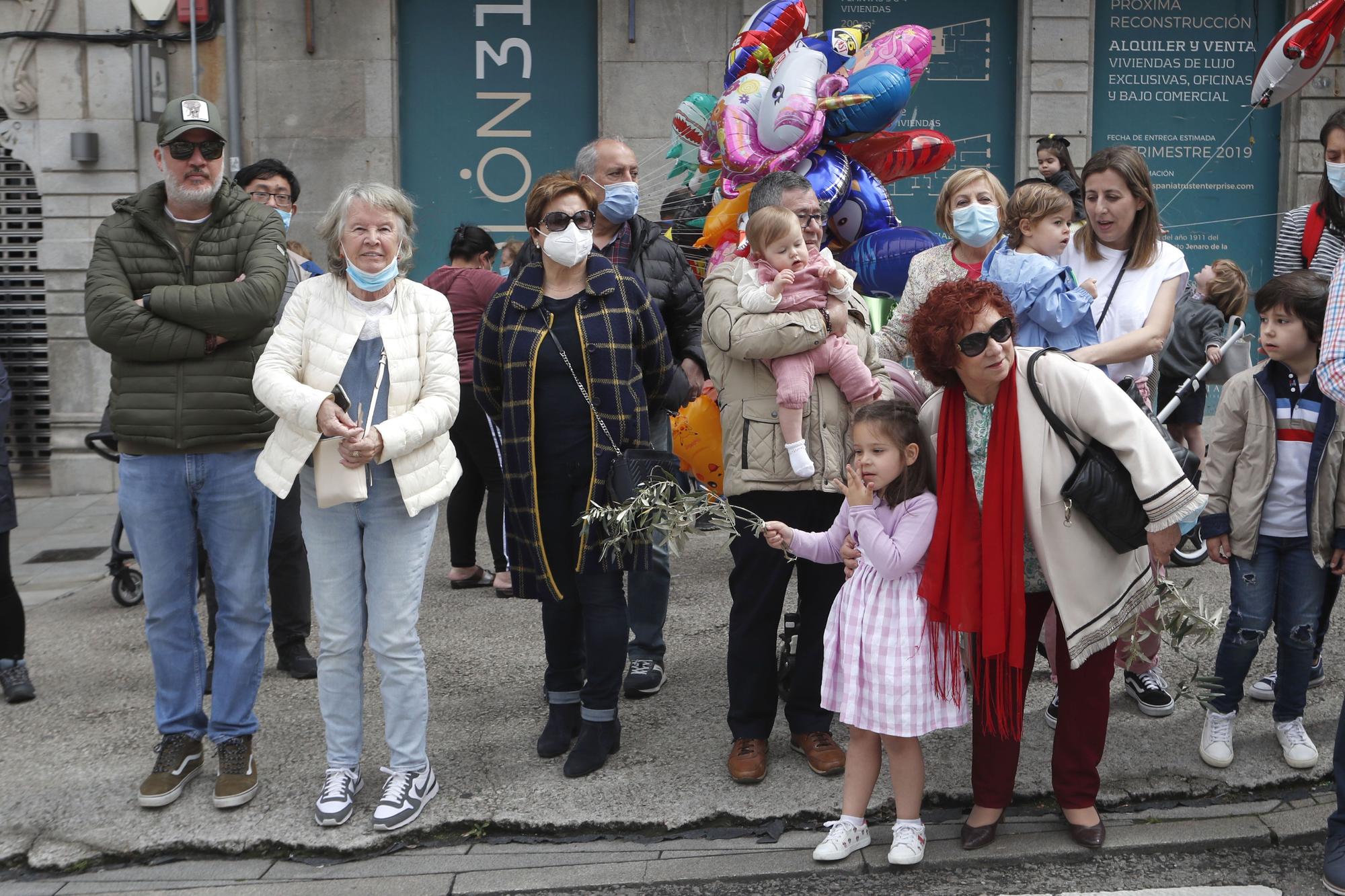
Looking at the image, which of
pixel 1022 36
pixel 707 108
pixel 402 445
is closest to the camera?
pixel 402 445

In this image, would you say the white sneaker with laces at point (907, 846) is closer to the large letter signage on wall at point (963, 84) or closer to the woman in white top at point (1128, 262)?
the woman in white top at point (1128, 262)

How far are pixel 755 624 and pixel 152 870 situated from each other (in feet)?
6.93

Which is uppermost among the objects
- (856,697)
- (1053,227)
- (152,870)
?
(1053,227)

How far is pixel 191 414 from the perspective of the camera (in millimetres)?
4312

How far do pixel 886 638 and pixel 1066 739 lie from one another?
0.69m

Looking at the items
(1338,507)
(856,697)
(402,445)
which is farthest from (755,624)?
(1338,507)

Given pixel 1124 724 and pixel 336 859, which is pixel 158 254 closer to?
pixel 336 859

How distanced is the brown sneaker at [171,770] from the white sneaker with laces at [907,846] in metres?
2.43

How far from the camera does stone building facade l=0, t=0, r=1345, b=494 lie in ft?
35.5

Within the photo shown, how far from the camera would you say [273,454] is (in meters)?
4.12

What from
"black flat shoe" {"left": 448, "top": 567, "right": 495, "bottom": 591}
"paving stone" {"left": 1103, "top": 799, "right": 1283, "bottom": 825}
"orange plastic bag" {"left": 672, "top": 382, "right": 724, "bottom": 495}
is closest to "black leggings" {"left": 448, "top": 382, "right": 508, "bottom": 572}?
"black flat shoe" {"left": 448, "top": 567, "right": 495, "bottom": 591}

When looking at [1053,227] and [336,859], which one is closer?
[336,859]

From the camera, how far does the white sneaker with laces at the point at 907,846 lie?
3768 millimetres

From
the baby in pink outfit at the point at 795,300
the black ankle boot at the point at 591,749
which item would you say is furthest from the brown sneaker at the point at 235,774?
the baby in pink outfit at the point at 795,300
